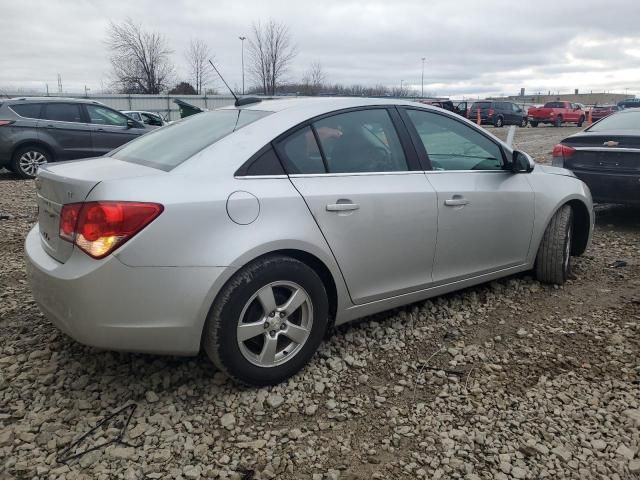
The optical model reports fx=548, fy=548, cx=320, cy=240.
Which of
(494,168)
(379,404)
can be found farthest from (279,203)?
(494,168)

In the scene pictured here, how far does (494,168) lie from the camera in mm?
3861

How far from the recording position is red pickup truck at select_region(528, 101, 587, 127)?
34.2 m

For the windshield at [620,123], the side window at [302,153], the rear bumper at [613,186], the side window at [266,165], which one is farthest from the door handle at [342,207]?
the windshield at [620,123]

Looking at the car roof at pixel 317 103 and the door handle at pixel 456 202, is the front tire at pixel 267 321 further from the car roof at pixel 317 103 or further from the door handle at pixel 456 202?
the door handle at pixel 456 202

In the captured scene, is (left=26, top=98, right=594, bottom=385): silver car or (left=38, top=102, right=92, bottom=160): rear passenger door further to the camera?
(left=38, top=102, right=92, bottom=160): rear passenger door

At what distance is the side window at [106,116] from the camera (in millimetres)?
10914

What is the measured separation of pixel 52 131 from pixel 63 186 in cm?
879

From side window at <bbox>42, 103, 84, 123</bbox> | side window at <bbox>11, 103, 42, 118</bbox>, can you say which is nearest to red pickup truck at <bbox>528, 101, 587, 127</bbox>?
side window at <bbox>42, 103, 84, 123</bbox>

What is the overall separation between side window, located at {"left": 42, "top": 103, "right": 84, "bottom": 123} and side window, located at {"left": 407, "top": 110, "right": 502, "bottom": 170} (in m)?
8.98

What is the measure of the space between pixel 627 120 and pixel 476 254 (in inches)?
171

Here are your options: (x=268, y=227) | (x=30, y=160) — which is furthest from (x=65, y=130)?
(x=268, y=227)

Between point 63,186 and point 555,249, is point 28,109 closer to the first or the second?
point 63,186

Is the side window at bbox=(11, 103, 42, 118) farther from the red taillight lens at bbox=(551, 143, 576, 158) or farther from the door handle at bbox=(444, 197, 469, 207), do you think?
the door handle at bbox=(444, 197, 469, 207)

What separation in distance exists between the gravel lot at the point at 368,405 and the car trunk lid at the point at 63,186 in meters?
0.76
